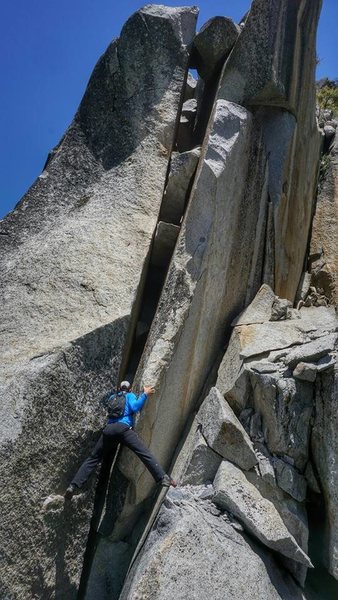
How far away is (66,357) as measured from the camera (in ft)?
27.0

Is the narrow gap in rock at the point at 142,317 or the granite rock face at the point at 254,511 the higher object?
the narrow gap in rock at the point at 142,317

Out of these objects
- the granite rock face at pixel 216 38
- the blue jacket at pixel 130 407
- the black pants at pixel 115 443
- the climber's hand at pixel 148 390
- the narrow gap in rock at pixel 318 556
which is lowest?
the narrow gap in rock at pixel 318 556

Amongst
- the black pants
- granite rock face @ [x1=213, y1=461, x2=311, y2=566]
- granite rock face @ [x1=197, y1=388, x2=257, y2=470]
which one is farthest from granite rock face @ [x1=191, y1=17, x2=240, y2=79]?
granite rock face @ [x1=213, y1=461, x2=311, y2=566]

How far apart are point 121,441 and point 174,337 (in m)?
1.74

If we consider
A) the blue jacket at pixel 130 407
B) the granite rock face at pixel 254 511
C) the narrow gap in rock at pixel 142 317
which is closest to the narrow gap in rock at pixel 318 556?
the granite rock face at pixel 254 511

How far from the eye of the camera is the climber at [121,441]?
7.92m

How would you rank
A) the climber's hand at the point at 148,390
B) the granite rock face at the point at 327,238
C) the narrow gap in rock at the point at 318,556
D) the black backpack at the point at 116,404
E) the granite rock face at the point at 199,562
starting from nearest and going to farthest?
the granite rock face at the point at 199,562 → the black backpack at the point at 116,404 → the climber's hand at the point at 148,390 → the narrow gap in rock at the point at 318,556 → the granite rock face at the point at 327,238

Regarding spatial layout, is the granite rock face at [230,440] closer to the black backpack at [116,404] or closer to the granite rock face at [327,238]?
the black backpack at [116,404]

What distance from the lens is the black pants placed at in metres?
7.94

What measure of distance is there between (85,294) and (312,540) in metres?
4.95

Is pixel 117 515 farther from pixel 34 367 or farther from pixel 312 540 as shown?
pixel 312 540

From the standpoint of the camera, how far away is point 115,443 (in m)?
8.12

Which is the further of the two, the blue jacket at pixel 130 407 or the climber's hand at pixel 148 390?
the climber's hand at pixel 148 390

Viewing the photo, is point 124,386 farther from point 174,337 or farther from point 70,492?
point 70,492
